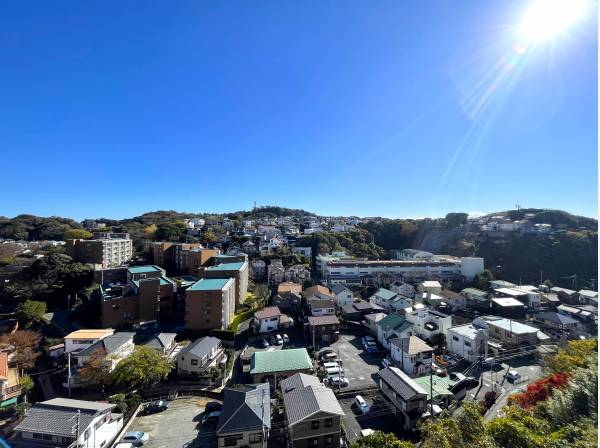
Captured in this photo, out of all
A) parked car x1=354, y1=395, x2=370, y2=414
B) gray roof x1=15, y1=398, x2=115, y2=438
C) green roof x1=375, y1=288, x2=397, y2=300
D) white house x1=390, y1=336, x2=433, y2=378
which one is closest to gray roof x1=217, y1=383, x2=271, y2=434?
parked car x1=354, y1=395, x2=370, y2=414

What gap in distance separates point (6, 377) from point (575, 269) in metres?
58.5

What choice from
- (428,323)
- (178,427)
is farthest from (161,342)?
(428,323)

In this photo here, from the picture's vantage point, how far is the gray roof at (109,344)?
15172mm

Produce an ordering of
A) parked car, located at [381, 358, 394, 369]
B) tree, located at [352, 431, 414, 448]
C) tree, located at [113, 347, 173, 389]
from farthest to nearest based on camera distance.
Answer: parked car, located at [381, 358, 394, 369]
tree, located at [113, 347, 173, 389]
tree, located at [352, 431, 414, 448]

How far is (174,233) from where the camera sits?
135ft

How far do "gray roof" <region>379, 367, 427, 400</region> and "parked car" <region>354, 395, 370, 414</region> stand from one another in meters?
1.42

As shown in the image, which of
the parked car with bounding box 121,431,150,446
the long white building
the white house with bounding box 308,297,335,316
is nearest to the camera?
the parked car with bounding box 121,431,150,446

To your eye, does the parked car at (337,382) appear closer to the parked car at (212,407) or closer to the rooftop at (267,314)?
the parked car at (212,407)

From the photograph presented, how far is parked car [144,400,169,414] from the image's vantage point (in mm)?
12906

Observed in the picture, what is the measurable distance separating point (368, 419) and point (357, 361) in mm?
5153

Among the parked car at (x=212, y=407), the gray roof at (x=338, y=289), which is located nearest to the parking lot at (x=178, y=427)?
the parked car at (x=212, y=407)

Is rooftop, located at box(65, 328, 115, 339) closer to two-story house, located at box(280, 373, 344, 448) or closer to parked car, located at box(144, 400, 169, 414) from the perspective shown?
parked car, located at box(144, 400, 169, 414)

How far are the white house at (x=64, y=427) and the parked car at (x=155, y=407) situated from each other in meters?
1.43

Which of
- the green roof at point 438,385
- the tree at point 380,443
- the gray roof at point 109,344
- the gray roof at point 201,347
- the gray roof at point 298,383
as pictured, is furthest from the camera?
the gray roof at point 201,347
